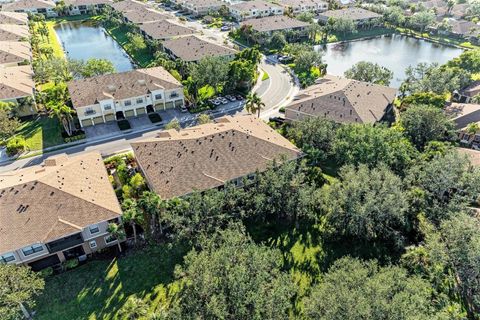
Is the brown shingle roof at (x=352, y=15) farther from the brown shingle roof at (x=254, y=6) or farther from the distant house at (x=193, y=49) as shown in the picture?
the distant house at (x=193, y=49)

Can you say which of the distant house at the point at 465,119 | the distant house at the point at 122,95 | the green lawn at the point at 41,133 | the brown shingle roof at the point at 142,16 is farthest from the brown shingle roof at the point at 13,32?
the distant house at the point at 465,119

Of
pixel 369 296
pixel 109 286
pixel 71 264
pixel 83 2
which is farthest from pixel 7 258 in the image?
pixel 83 2

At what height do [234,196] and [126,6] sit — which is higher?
[126,6]

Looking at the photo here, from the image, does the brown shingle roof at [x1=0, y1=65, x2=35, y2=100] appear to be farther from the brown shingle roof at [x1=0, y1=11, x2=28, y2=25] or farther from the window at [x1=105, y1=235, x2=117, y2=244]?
the brown shingle roof at [x1=0, y1=11, x2=28, y2=25]

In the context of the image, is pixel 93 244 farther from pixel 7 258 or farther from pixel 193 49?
pixel 193 49

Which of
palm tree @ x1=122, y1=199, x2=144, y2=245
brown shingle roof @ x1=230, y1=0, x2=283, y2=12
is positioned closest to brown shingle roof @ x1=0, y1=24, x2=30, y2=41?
brown shingle roof @ x1=230, y1=0, x2=283, y2=12
